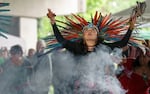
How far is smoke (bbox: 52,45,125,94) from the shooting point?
4.63 meters

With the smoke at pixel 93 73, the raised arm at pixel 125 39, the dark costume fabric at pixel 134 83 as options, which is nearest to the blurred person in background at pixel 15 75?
the smoke at pixel 93 73

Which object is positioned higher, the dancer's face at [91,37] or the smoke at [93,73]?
the dancer's face at [91,37]

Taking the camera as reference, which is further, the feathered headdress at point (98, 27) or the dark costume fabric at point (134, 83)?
the dark costume fabric at point (134, 83)

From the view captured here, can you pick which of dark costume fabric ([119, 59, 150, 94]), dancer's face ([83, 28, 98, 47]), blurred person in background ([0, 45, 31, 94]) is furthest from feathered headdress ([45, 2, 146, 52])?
blurred person in background ([0, 45, 31, 94])

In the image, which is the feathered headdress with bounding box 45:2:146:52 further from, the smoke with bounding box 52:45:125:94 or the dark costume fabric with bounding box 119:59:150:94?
the dark costume fabric with bounding box 119:59:150:94

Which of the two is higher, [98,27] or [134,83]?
[98,27]

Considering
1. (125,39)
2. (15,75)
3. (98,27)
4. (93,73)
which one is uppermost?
(98,27)

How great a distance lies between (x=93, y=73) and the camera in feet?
15.3

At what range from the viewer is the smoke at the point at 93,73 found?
15.2ft

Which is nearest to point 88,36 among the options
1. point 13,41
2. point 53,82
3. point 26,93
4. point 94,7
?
point 53,82

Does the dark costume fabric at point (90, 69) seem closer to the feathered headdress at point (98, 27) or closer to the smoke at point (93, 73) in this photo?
the smoke at point (93, 73)

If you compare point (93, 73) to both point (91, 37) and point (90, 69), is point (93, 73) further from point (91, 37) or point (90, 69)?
point (91, 37)

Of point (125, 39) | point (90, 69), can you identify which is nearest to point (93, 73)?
point (90, 69)

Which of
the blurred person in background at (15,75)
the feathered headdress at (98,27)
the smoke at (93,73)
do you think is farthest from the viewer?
the blurred person in background at (15,75)
